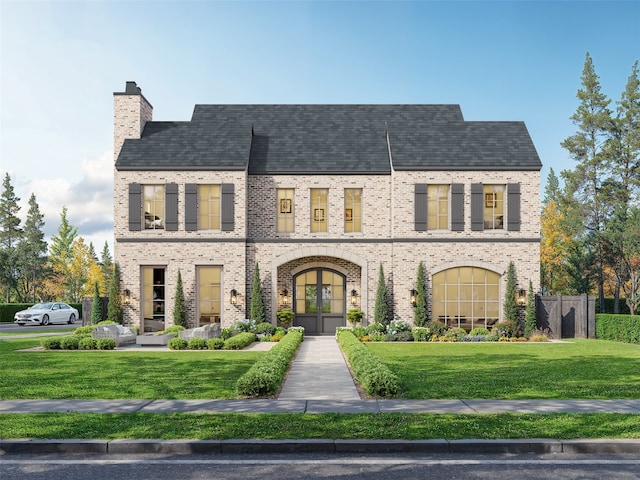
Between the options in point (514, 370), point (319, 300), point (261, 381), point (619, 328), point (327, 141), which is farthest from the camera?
point (327, 141)

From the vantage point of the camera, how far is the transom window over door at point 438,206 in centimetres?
2616

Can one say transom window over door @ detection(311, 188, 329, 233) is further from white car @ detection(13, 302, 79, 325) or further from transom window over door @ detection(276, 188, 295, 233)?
white car @ detection(13, 302, 79, 325)

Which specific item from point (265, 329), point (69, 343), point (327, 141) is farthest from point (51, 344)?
point (327, 141)

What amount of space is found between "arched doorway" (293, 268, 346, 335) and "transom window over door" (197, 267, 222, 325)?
351 centimetres

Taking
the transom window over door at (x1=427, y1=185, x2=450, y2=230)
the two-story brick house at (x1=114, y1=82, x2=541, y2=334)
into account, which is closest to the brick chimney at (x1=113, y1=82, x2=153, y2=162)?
the two-story brick house at (x1=114, y1=82, x2=541, y2=334)

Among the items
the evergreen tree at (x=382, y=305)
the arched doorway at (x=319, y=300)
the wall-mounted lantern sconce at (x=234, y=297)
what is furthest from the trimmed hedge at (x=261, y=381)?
the arched doorway at (x=319, y=300)

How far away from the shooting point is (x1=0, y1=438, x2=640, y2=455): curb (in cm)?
729

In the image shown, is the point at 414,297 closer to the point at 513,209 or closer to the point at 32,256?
the point at 513,209

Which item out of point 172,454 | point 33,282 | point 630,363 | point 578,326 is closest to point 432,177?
point 578,326

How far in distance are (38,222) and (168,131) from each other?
4898cm

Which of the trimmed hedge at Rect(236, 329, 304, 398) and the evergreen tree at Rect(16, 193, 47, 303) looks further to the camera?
the evergreen tree at Rect(16, 193, 47, 303)

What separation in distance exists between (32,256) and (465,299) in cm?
5636

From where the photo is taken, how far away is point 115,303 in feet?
83.0

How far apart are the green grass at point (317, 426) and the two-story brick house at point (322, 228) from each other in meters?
17.0
